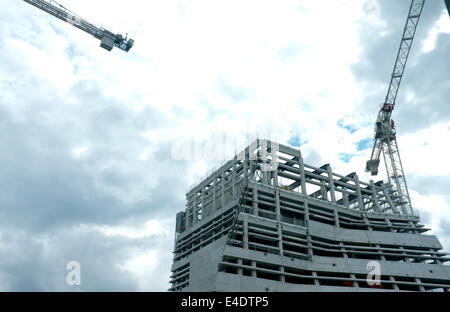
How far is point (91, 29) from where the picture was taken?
391ft

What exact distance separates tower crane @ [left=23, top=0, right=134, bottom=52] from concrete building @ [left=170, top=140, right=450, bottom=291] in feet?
143

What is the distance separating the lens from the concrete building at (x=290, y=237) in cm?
9369

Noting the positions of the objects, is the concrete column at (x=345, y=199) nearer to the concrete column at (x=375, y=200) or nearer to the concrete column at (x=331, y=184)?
Result: the concrete column at (x=331, y=184)

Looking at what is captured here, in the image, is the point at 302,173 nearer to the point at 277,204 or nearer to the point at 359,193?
the point at 277,204

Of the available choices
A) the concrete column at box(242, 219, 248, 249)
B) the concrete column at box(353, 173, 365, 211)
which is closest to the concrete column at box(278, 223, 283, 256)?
the concrete column at box(242, 219, 248, 249)

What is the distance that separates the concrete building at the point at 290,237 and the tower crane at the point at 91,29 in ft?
143

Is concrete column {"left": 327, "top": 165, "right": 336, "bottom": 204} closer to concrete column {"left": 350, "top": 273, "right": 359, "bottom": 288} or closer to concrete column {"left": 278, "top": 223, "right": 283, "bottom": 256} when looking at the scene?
concrete column {"left": 350, "top": 273, "right": 359, "bottom": 288}

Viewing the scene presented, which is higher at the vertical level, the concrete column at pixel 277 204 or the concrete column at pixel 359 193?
the concrete column at pixel 359 193

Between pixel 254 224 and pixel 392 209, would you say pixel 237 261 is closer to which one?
pixel 254 224

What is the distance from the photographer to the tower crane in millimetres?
113869

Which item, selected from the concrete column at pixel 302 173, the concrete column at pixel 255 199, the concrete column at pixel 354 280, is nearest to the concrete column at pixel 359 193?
the concrete column at pixel 302 173

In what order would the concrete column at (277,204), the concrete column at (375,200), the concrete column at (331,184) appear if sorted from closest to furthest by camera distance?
the concrete column at (277,204) < the concrete column at (331,184) < the concrete column at (375,200)
